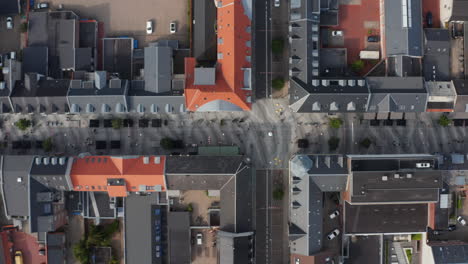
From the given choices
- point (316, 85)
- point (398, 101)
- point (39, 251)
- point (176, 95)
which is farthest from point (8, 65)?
point (398, 101)

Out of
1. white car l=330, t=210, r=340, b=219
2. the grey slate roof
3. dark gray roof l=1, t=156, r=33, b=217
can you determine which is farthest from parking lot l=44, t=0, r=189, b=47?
white car l=330, t=210, r=340, b=219

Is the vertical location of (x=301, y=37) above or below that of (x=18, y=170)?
above

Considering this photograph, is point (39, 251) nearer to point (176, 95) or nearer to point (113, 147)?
point (113, 147)

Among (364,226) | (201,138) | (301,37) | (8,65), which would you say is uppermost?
(301,37)

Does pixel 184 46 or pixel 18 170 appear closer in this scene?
pixel 18 170

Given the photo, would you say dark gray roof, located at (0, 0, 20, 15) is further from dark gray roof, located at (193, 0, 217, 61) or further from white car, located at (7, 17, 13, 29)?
dark gray roof, located at (193, 0, 217, 61)

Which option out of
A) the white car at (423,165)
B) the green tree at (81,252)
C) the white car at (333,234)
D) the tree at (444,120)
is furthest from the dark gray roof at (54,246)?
the tree at (444,120)
